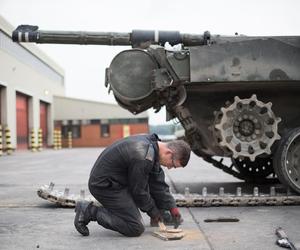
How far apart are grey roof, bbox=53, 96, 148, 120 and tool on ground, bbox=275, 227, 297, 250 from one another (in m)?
44.6

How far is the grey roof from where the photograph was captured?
165 ft

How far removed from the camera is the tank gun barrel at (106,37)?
30.1 ft

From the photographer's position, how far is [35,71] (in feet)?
133

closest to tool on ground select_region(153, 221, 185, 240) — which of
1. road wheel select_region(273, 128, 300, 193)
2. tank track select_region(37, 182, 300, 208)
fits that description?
tank track select_region(37, 182, 300, 208)

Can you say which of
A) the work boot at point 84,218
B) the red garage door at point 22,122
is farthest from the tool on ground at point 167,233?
the red garage door at point 22,122

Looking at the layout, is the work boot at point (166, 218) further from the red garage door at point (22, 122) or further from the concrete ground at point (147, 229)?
the red garage door at point (22, 122)

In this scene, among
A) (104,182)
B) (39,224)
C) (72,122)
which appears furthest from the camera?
(72,122)

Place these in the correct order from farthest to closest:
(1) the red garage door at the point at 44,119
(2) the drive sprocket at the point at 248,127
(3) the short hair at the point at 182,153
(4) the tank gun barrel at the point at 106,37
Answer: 1. (1) the red garage door at the point at 44,119
2. (4) the tank gun barrel at the point at 106,37
3. (2) the drive sprocket at the point at 248,127
4. (3) the short hair at the point at 182,153

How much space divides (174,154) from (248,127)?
286 centimetres

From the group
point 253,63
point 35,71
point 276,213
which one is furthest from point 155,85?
point 35,71

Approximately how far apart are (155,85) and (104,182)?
2.85 metres

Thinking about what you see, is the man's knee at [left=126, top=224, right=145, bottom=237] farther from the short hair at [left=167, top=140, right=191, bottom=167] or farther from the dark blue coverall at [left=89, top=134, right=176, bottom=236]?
the short hair at [left=167, top=140, right=191, bottom=167]

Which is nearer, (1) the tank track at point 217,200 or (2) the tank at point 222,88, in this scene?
(1) the tank track at point 217,200

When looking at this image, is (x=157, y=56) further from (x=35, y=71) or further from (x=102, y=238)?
(x=35, y=71)
